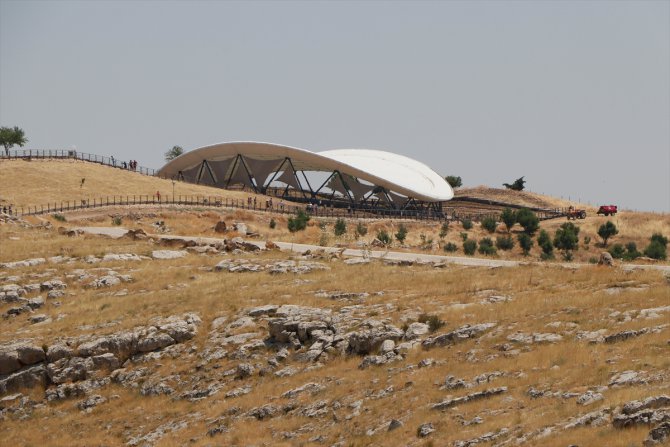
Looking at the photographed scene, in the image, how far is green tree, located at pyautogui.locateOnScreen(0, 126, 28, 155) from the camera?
441ft

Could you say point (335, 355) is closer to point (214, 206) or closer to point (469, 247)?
point (469, 247)

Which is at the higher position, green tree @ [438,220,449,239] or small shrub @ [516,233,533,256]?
green tree @ [438,220,449,239]

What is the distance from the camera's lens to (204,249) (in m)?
53.2

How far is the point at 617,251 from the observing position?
80.1 m

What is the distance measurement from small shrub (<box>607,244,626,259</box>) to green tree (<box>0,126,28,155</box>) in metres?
81.7

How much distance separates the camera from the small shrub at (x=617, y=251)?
7819cm

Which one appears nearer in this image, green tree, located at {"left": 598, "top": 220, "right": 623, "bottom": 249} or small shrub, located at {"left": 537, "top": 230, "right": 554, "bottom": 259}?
small shrub, located at {"left": 537, "top": 230, "right": 554, "bottom": 259}

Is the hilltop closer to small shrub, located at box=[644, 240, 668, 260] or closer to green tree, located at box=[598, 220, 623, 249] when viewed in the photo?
green tree, located at box=[598, 220, 623, 249]

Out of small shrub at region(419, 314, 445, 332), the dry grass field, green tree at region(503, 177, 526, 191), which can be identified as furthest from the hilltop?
small shrub at region(419, 314, 445, 332)

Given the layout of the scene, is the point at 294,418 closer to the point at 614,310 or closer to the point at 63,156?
the point at 614,310

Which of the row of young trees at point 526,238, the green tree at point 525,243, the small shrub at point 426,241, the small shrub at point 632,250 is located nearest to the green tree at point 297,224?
the row of young trees at point 526,238

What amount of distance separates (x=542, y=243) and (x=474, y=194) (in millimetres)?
56432

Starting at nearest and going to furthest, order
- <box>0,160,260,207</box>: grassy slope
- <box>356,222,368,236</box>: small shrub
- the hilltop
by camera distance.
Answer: <box>356,222,368,236</box>: small shrub → <box>0,160,260,207</box>: grassy slope → the hilltop

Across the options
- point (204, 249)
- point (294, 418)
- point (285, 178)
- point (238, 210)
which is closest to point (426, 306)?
point (294, 418)
